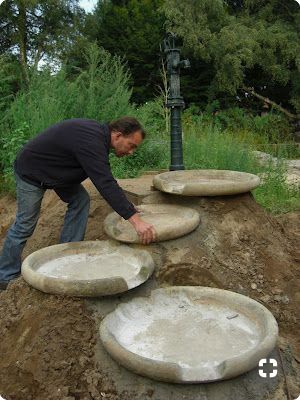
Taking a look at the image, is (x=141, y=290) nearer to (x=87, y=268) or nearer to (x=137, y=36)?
(x=87, y=268)

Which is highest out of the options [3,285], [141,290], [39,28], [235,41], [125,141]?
[39,28]

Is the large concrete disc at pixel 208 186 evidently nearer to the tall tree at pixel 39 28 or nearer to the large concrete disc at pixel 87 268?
the large concrete disc at pixel 87 268

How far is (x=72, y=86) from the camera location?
5.91 metres

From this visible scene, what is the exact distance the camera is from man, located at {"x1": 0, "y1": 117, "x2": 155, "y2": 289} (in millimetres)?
2729

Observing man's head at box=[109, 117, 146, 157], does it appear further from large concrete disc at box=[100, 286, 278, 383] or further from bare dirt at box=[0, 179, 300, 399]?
large concrete disc at box=[100, 286, 278, 383]

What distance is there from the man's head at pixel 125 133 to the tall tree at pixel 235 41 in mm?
10007

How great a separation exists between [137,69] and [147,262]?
11.3m

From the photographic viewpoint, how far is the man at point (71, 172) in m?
2.73

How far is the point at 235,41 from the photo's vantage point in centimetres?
1230

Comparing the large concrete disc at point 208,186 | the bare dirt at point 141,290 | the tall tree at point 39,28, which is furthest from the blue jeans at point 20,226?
the tall tree at point 39,28

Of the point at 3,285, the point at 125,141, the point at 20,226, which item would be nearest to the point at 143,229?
the point at 125,141

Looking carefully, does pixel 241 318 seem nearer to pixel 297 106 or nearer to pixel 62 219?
pixel 62 219

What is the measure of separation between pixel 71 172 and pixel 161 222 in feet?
2.33

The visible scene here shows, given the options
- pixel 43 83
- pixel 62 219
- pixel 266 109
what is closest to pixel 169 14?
pixel 266 109
